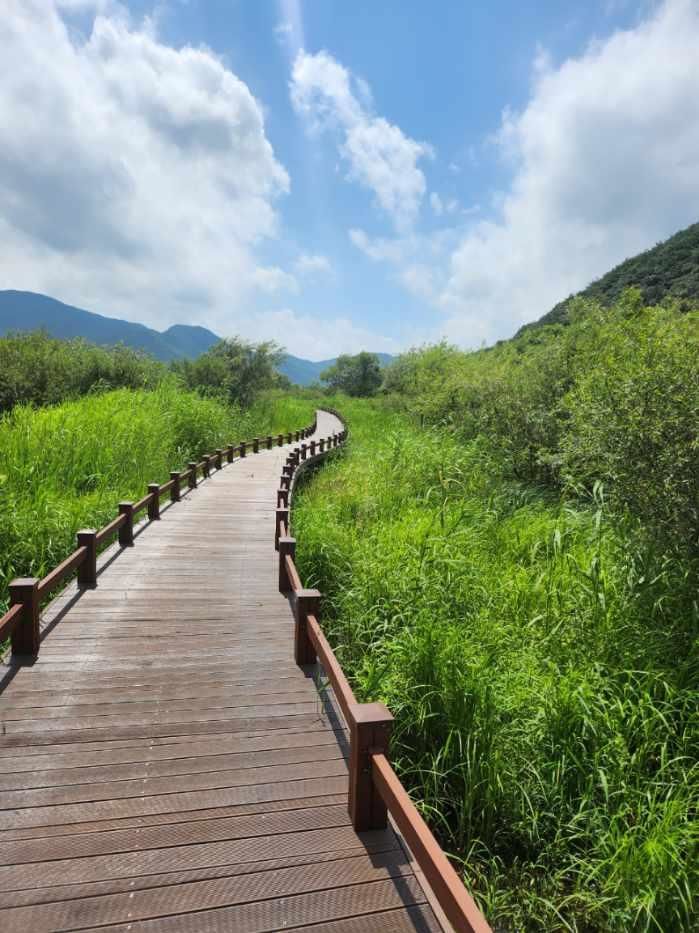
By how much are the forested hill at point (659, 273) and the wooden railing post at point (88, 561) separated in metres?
44.8

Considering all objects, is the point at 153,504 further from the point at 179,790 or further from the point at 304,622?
the point at 179,790

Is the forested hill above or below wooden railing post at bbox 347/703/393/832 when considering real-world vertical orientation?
above

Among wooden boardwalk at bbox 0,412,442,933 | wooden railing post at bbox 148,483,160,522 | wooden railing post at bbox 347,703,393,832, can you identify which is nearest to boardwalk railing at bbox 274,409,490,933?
wooden railing post at bbox 347,703,393,832

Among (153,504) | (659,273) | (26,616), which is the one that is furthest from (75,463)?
(659,273)

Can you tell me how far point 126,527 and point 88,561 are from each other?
1.58m

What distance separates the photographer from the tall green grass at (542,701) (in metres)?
3.14

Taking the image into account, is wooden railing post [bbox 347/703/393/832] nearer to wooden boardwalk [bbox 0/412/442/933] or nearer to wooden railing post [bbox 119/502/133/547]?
wooden boardwalk [bbox 0/412/442/933]

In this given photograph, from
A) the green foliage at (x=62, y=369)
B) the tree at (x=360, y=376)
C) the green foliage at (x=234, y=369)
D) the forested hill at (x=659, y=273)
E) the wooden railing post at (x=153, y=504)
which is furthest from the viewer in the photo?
the tree at (x=360, y=376)

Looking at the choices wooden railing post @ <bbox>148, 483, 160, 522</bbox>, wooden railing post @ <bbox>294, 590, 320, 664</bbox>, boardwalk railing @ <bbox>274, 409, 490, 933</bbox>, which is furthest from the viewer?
wooden railing post @ <bbox>148, 483, 160, 522</bbox>

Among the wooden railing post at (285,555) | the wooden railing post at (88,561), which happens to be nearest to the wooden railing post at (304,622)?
the wooden railing post at (285,555)

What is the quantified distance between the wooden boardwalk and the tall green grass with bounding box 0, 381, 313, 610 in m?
1.89

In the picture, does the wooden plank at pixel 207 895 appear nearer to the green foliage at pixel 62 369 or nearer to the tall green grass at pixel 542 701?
the tall green grass at pixel 542 701

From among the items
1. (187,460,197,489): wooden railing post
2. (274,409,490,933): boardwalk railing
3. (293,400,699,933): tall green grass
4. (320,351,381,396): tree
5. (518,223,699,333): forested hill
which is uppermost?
(518,223,699,333): forested hill

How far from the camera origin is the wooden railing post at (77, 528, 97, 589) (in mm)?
5884
